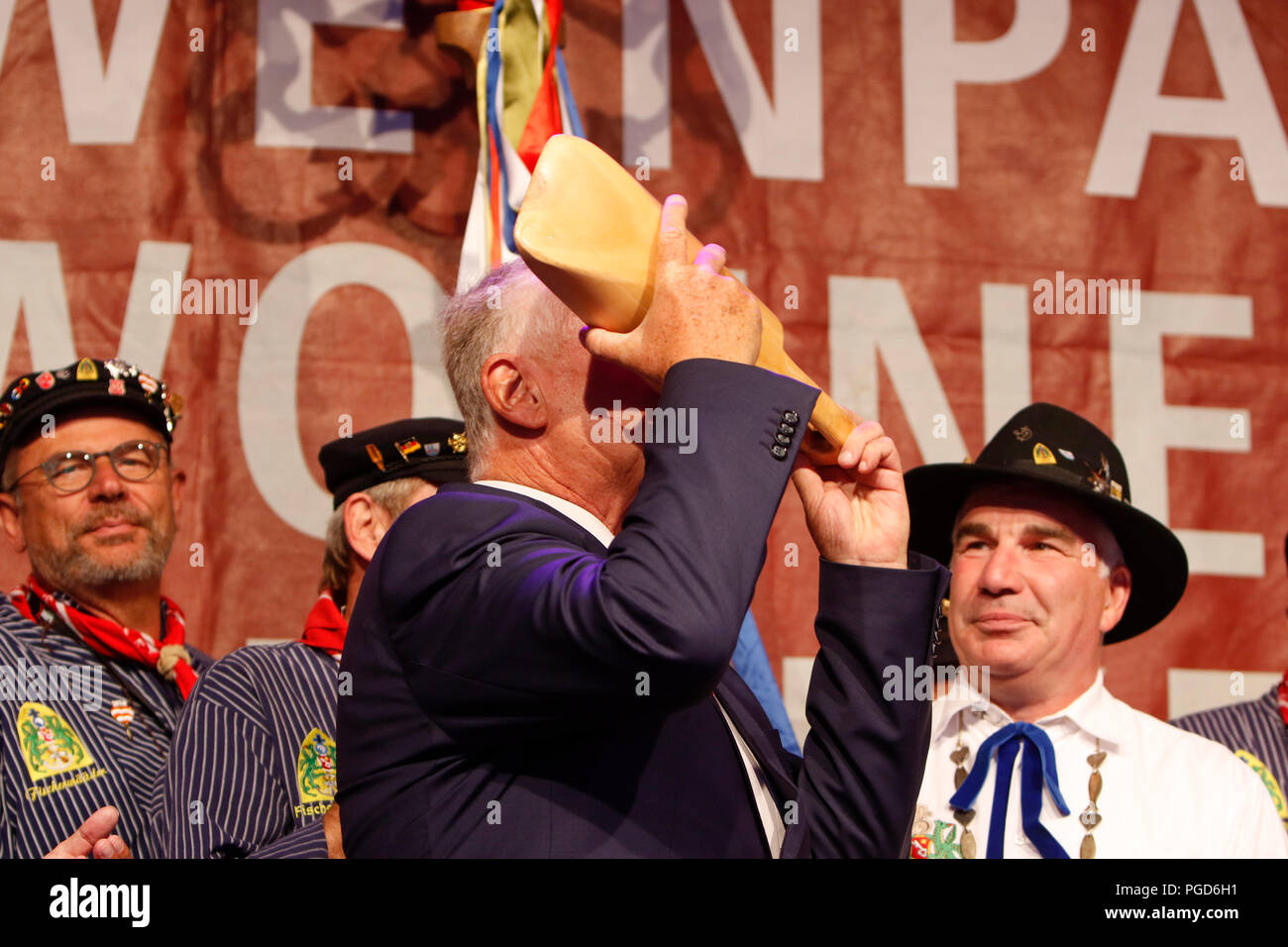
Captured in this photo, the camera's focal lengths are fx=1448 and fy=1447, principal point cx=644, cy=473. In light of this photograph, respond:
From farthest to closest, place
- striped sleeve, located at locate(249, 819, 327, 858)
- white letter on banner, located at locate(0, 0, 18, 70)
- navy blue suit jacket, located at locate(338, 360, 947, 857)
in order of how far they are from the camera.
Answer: white letter on banner, located at locate(0, 0, 18, 70), striped sleeve, located at locate(249, 819, 327, 858), navy blue suit jacket, located at locate(338, 360, 947, 857)

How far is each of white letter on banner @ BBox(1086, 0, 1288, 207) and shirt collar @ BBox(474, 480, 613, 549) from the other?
10.2 ft

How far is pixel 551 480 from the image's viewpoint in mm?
1541

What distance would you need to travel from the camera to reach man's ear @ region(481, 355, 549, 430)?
1536 mm

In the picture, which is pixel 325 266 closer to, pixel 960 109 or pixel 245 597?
pixel 245 597

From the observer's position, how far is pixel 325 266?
3.71 meters

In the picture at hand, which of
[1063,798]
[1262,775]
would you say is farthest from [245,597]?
[1262,775]

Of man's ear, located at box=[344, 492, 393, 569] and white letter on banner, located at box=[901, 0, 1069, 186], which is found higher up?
white letter on banner, located at box=[901, 0, 1069, 186]

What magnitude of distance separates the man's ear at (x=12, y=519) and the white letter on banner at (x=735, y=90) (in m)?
1.82

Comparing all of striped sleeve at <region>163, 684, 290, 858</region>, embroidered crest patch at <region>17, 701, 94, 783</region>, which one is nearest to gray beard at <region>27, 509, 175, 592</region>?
embroidered crest patch at <region>17, 701, 94, 783</region>

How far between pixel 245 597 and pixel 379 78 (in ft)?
4.60

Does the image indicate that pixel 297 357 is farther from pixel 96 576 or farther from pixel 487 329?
pixel 487 329

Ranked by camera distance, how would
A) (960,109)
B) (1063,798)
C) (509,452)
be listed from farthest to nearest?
(960,109)
(1063,798)
(509,452)

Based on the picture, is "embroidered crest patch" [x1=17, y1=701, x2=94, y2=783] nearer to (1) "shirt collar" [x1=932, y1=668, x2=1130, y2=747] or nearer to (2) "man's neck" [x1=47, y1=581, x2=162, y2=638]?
(2) "man's neck" [x1=47, y1=581, x2=162, y2=638]

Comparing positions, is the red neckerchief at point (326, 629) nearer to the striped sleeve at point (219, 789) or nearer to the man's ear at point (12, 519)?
the striped sleeve at point (219, 789)
